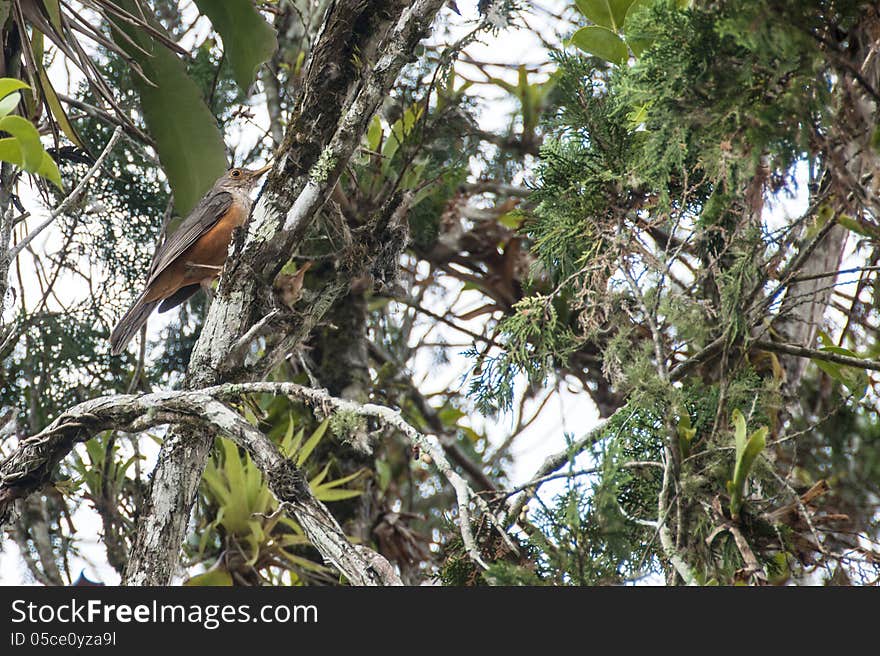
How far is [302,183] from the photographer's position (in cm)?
236

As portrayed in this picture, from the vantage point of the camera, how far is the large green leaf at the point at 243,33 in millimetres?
2846

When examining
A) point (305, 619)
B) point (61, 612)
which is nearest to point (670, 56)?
point (305, 619)

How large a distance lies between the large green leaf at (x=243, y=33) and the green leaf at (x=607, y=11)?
3.47 feet

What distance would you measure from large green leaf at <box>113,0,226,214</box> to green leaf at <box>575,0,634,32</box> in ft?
4.45

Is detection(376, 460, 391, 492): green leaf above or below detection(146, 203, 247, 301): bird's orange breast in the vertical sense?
below

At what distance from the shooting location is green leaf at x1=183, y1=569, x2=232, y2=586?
11.6 feet

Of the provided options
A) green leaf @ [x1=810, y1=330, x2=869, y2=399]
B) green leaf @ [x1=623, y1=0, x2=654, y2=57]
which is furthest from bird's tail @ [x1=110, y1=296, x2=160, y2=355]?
green leaf @ [x1=810, y1=330, x2=869, y2=399]

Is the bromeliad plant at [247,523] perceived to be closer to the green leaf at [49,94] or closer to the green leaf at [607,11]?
the green leaf at [49,94]

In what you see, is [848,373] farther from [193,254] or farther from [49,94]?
[193,254]

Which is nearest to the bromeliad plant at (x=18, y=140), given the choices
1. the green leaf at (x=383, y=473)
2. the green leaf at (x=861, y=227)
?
the green leaf at (x=861, y=227)

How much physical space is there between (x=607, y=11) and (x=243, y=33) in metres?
1.18

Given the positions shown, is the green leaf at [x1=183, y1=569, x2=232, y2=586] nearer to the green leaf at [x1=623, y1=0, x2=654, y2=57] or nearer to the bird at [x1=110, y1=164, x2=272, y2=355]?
the bird at [x1=110, y1=164, x2=272, y2=355]

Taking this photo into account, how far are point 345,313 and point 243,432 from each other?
7.28 ft

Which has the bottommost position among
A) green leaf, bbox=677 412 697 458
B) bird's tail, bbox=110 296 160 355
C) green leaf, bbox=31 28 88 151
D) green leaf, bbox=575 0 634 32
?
green leaf, bbox=677 412 697 458
